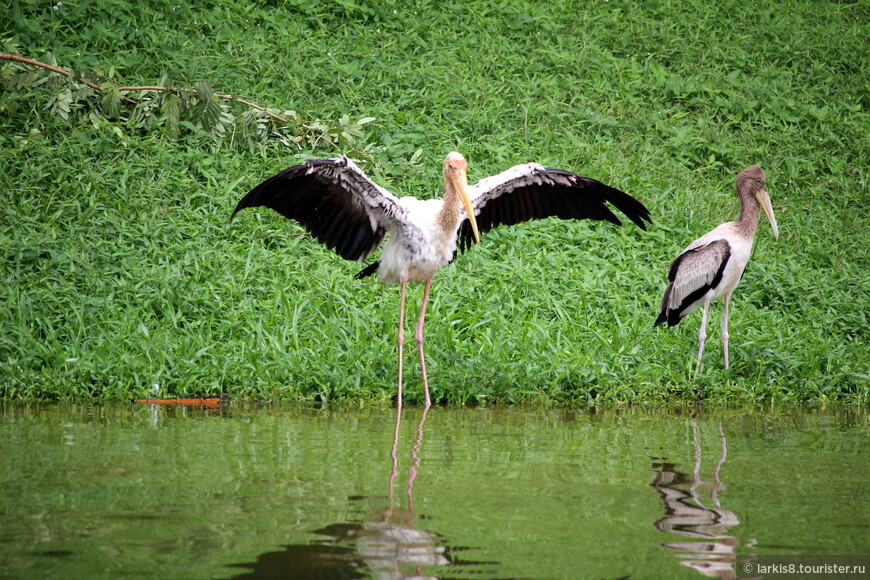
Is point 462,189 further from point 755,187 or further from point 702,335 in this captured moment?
point 755,187

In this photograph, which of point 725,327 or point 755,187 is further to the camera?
point 755,187

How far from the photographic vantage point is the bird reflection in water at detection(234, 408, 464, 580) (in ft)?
8.32

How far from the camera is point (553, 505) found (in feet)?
10.8

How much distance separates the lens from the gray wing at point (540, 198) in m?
5.99

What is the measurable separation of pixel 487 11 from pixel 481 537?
9.86 m

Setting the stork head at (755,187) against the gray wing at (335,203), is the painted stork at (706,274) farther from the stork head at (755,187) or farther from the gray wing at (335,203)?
the gray wing at (335,203)

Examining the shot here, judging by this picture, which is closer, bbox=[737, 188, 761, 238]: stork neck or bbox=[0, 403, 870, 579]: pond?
bbox=[0, 403, 870, 579]: pond

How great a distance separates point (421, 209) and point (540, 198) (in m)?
0.87

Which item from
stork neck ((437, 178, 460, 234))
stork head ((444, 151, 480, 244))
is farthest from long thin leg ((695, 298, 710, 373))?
stork neck ((437, 178, 460, 234))

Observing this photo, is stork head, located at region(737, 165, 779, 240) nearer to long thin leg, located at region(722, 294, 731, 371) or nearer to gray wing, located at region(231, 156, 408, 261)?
long thin leg, located at region(722, 294, 731, 371)

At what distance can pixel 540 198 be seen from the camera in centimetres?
626

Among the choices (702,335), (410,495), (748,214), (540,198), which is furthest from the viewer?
(748,214)

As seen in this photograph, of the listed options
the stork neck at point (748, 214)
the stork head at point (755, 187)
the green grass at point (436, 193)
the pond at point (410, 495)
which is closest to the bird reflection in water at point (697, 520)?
the pond at point (410, 495)

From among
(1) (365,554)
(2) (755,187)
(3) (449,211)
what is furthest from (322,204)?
(2) (755,187)
